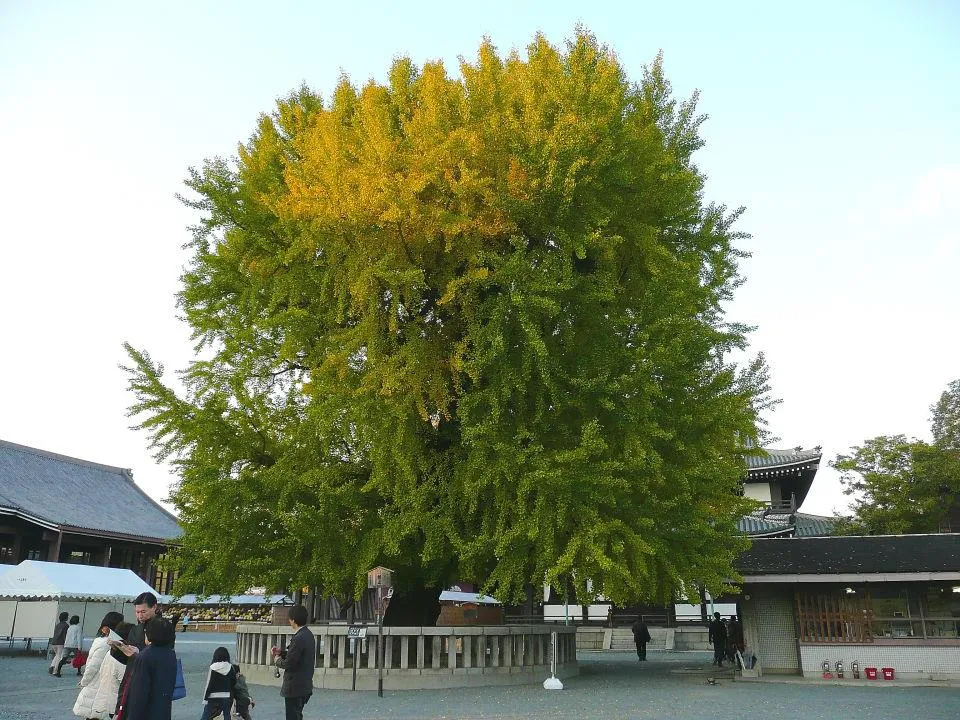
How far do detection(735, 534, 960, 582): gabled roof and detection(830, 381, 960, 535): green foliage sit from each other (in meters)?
16.5

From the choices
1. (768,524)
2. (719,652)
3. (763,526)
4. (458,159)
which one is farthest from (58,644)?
(768,524)

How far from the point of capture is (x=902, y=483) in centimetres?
3581

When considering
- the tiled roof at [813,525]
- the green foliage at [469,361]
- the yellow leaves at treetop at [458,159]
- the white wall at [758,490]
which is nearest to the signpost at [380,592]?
the green foliage at [469,361]

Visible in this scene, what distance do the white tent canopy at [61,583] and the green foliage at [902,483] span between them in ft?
109

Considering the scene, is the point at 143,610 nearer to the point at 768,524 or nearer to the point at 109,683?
the point at 109,683

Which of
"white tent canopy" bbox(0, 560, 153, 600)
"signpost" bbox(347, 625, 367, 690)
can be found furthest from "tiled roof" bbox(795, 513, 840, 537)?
"white tent canopy" bbox(0, 560, 153, 600)

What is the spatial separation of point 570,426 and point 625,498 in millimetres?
1706

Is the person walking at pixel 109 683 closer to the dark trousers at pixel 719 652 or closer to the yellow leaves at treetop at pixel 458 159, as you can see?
the yellow leaves at treetop at pixel 458 159

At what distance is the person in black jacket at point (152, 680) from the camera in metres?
5.59

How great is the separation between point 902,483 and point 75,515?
40486 mm

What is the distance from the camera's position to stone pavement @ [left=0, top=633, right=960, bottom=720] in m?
11.4

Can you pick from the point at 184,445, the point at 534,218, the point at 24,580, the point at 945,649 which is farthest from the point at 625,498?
the point at 24,580

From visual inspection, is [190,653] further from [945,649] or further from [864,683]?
[945,649]

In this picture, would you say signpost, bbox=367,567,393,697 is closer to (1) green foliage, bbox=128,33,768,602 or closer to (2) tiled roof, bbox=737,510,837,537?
(1) green foliage, bbox=128,33,768,602
